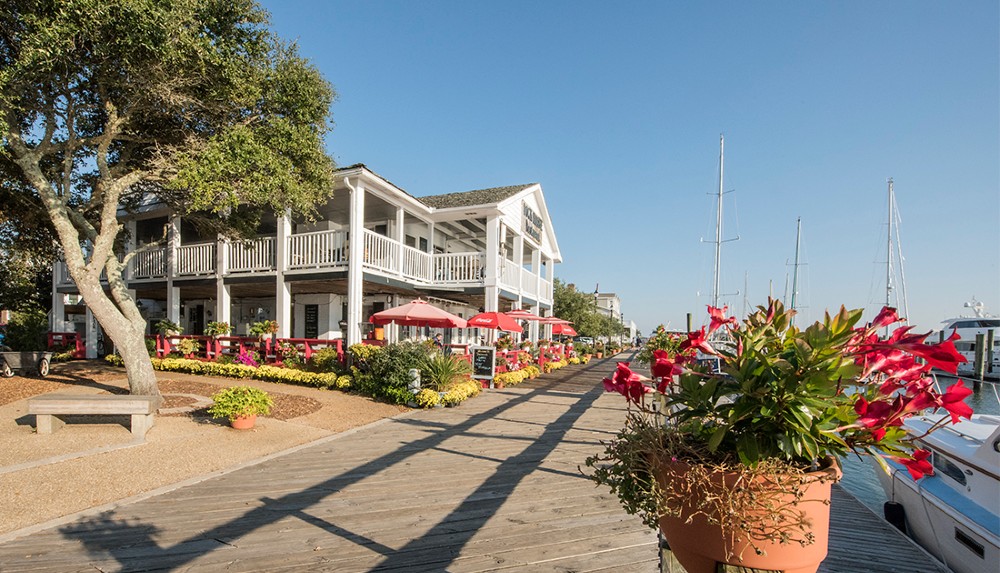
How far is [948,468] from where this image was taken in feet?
17.8

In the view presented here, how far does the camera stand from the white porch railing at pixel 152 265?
54.6ft

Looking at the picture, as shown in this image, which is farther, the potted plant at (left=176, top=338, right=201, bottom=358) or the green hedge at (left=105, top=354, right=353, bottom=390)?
the potted plant at (left=176, top=338, right=201, bottom=358)

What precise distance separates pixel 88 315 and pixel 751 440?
74.5 feet

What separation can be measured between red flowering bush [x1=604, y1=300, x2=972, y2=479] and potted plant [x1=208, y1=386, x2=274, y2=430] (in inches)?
300

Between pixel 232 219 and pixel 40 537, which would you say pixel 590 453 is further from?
Answer: pixel 232 219

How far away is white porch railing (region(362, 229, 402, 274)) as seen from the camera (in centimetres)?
1374

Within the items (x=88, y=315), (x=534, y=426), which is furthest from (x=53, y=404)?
(x=88, y=315)

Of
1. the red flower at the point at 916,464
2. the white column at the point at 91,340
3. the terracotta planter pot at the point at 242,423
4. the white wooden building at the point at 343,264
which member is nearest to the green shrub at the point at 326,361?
the white wooden building at the point at 343,264

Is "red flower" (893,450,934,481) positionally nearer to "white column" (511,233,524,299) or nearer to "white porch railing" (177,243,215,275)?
"white column" (511,233,524,299)

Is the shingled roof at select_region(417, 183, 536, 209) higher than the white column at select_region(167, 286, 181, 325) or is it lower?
higher

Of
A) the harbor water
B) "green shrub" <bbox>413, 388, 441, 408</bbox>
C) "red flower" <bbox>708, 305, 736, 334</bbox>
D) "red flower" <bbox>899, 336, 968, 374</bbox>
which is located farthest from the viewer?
"green shrub" <bbox>413, 388, 441, 408</bbox>

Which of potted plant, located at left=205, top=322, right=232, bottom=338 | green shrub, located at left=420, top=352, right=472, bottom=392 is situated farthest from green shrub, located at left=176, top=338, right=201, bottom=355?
green shrub, located at left=420, top=352, right=472, bottom=392

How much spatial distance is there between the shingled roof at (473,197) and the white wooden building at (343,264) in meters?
0.06

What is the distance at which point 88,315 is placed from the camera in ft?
56.9
